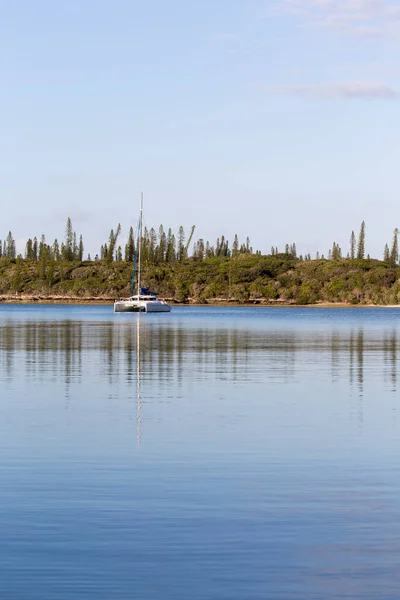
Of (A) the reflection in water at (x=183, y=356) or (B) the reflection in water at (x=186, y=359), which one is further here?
(A) the reflection in water at (x=183, y=356)

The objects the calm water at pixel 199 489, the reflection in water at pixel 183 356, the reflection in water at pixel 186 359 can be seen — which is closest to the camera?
the calm water at pixel 199 489

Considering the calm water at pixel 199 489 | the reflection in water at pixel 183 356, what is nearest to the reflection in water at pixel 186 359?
the reflection in water at pixel 183 356

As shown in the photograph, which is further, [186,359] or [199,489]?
[186,359]

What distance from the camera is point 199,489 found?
21.4 metres

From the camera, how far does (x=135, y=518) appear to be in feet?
61.3

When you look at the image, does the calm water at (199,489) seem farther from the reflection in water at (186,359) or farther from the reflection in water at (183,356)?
the reflection in water at (183,356)

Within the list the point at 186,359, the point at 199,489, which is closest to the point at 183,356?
the point at 186,359

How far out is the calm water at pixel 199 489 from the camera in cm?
1515

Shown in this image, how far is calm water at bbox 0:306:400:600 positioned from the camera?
1515 centimetres

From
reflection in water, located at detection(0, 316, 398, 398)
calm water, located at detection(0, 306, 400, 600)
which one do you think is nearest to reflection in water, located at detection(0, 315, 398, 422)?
reflection in water, located at detection(0, 316, 398, 398)

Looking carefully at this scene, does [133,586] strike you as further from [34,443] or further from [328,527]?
[34,443]

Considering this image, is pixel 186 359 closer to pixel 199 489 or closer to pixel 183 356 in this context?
pixel 183 356

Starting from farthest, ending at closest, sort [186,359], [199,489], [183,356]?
1. [183,356]
2. [186,359]
3. [199,489]

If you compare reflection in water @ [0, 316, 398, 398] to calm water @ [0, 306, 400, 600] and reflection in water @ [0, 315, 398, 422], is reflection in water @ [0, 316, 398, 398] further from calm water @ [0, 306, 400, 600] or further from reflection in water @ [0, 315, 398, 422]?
calm water @ [0, 306, 400, 600]
